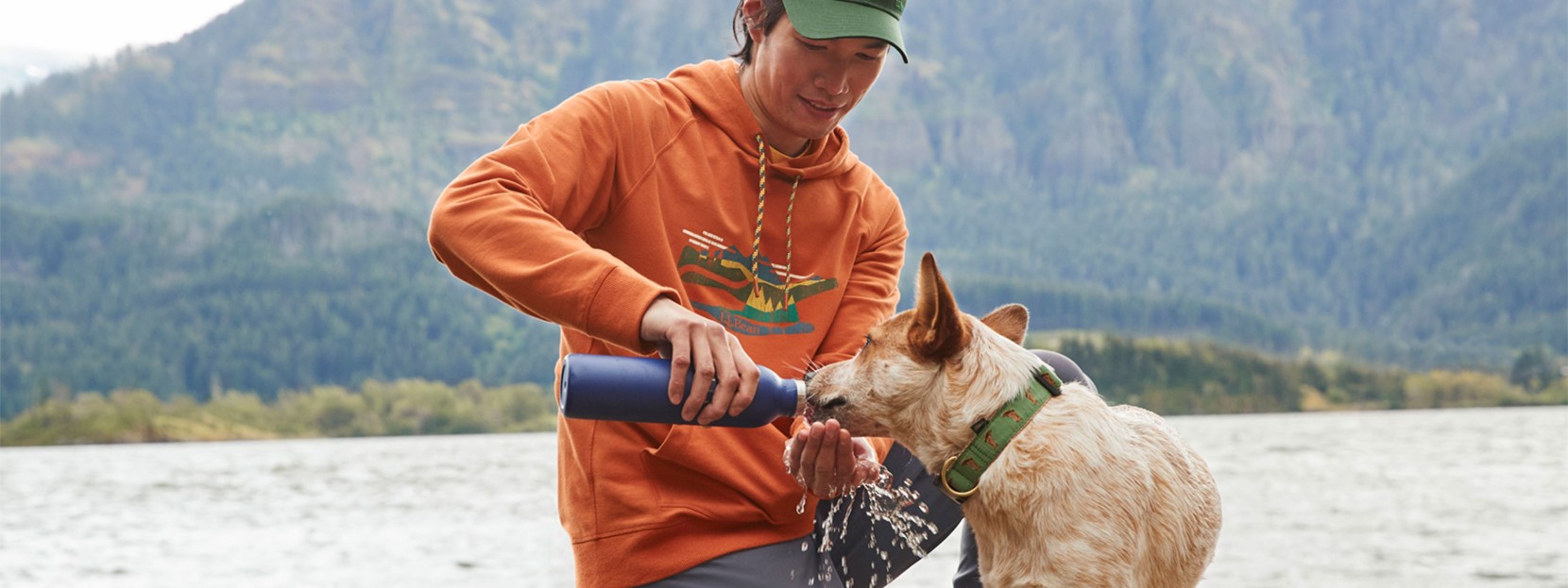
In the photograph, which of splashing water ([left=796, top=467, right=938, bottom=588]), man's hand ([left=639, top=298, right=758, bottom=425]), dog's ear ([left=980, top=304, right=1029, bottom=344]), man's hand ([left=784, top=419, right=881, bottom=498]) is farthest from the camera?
splashing water ([left=796, top=467, right=938, bottom=588])

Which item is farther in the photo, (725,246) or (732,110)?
(732,110)

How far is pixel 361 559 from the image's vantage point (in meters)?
36.1

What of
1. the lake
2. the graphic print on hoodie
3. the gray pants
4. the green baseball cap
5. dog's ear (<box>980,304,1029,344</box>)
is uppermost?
the green baseball cap

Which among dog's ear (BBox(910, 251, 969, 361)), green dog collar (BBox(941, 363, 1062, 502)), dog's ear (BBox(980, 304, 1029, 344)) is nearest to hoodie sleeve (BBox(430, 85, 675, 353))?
dog's ear (BBox(910, 251, 969, 361))

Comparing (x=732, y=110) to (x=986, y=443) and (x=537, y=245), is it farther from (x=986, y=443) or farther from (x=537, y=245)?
(x=986, y=443)

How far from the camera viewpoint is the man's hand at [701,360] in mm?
3502

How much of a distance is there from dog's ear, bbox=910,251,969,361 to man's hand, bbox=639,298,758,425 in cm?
54

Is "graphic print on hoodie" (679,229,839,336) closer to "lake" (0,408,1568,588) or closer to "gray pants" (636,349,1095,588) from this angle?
"gray pants" (636,349,1095,588)

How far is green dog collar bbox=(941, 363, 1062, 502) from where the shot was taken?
3.93 meters

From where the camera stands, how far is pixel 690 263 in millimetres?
4844

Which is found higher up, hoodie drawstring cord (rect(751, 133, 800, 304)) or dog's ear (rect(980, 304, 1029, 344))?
hoodie drawstring cord (rect(751, 133, 800, 304))

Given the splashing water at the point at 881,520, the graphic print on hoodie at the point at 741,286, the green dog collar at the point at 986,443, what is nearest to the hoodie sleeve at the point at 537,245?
the graphic print on hoodie at the point at 741,286

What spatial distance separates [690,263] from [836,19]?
1.03 metres

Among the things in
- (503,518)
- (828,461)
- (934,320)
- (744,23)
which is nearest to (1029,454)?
(934,320)
